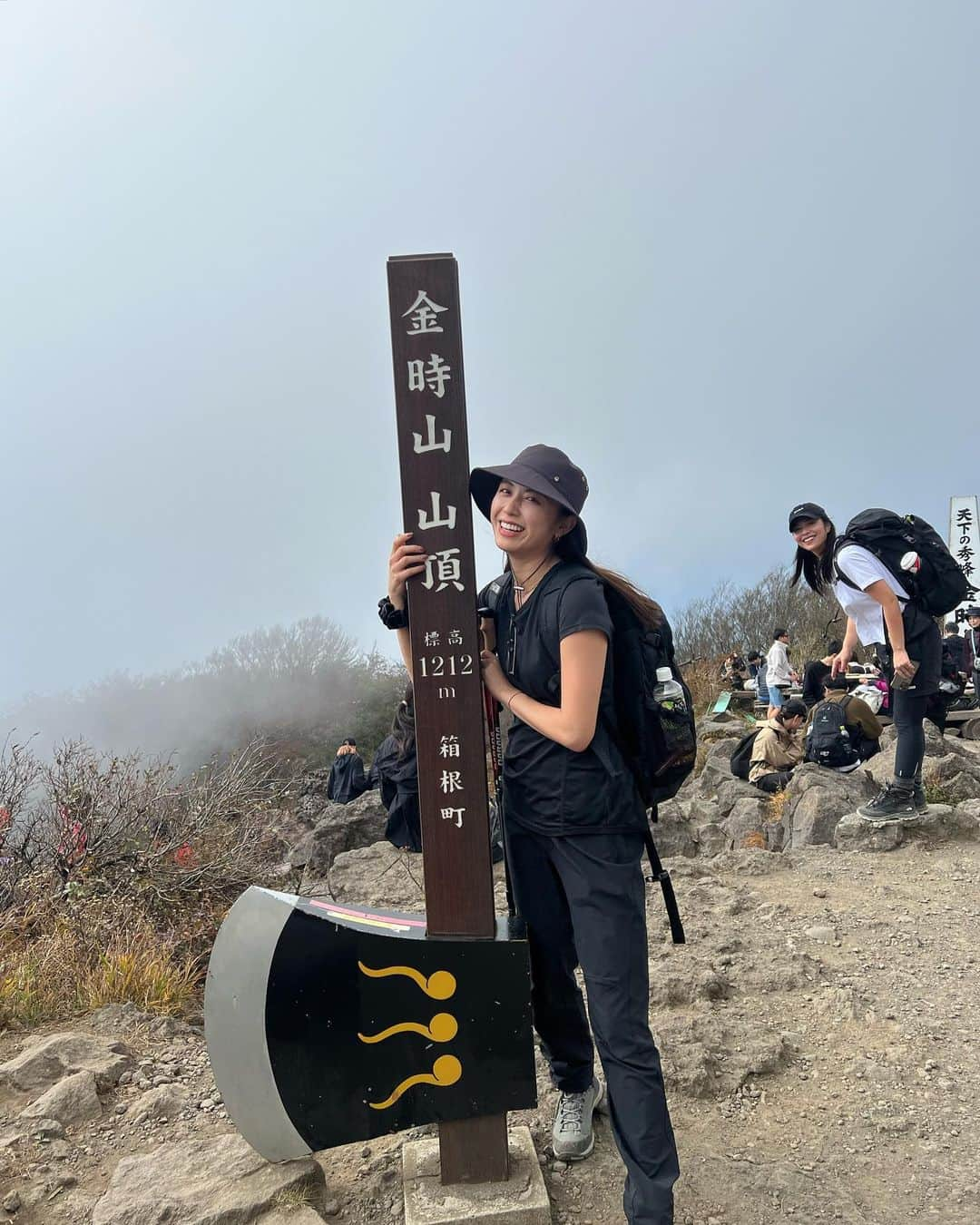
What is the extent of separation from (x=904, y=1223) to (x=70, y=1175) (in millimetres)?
2505

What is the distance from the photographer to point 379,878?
6.87m

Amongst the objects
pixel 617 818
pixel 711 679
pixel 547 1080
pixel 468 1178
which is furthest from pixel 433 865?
pixel 711 679

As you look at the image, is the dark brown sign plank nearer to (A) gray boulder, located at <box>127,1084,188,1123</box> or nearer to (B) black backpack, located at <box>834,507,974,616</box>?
(A) gray boulder, located at <box>127,1084,188,1123</box>

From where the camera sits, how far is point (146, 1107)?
290cm

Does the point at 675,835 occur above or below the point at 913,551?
below

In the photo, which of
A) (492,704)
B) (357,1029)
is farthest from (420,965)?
(492,704)

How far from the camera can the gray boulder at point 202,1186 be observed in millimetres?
2176

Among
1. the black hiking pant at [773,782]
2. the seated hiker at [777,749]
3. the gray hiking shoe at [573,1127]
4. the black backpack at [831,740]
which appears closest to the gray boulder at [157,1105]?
the gray hiking shoe at [573,1127]

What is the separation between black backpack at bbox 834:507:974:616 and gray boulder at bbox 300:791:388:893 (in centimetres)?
542

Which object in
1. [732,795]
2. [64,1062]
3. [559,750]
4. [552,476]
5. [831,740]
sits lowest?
[732,795]

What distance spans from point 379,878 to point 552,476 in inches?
215

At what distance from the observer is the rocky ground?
7.67 feet

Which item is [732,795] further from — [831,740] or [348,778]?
[348,778]

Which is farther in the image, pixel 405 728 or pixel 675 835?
pixel 675 835
